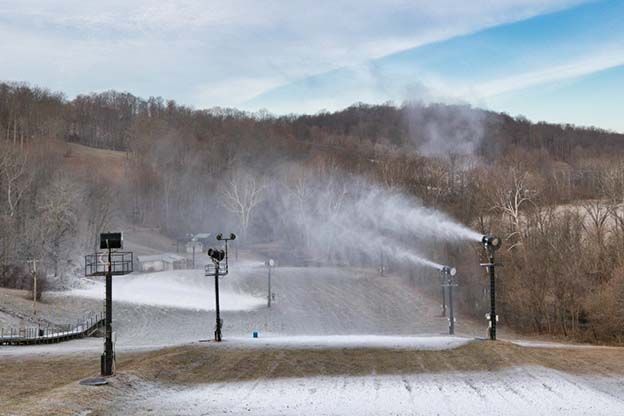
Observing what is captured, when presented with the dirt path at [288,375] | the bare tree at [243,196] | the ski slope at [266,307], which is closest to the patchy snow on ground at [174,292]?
the ski slope at [266,307]

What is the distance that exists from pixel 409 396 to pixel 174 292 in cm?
4964

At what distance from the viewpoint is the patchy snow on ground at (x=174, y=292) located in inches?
2420

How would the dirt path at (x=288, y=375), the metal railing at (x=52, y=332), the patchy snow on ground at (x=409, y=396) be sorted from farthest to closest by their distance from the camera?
the metal railing at (x=52, y=332) → the dirt path at (x=288, y=375) → the patchy snow on ground at (x=409, y=396)

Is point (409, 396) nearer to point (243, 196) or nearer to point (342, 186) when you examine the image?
point (342, 186)

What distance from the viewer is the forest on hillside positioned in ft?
196

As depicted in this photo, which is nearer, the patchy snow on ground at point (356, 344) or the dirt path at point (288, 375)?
the dirt path at point (288, 375)

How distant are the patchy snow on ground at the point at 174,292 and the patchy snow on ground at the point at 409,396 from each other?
126ft

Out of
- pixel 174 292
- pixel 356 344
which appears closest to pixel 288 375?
pixel 356 344

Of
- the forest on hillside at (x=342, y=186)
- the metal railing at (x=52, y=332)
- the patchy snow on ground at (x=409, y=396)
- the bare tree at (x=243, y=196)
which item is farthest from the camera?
the bare tree at (x=243, y=196)

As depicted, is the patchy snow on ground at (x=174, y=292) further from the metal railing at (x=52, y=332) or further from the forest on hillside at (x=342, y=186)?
the metal railing at (x=52, y=332)

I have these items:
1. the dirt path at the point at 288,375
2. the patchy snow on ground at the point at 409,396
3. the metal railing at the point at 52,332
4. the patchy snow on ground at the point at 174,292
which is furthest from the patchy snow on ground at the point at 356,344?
the patchy snow on ground at the point at 174,292

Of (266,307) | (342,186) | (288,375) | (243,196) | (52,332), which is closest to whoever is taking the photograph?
(288,375)

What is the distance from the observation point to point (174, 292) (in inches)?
2630

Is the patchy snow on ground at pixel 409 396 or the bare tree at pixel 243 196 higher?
the bare tree at pixel 243 196
